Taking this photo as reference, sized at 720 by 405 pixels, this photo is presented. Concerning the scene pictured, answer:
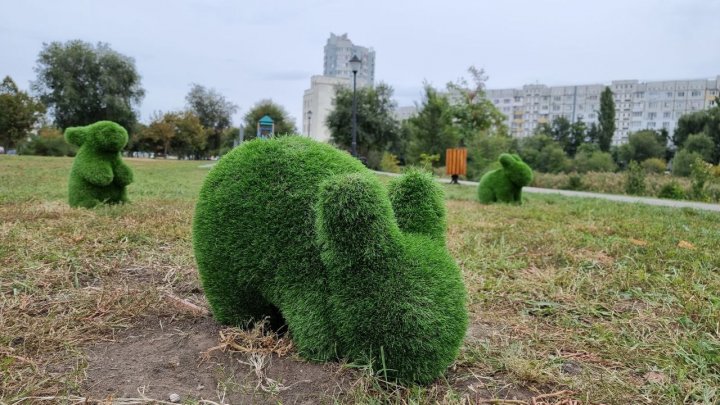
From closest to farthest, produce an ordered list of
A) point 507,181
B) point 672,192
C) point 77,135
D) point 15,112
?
1. point 77,135
2. point 507,181
3. point 672,192
4. point 15,112

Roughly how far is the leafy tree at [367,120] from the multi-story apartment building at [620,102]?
37165 mm

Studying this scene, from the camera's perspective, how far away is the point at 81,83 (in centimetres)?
3053

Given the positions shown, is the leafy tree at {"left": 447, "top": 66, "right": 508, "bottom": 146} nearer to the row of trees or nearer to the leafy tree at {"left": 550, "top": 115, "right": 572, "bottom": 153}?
the row of trees

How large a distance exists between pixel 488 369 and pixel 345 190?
1057 millimetres

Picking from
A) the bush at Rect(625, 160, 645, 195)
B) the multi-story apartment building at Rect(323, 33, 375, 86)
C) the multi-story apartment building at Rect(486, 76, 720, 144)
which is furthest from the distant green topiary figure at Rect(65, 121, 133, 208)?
the multi-story apartment building at Rect(323, 33, 375, 86)

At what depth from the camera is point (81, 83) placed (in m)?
30.5

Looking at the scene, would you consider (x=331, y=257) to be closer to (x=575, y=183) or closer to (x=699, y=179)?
(x=699, y=179)

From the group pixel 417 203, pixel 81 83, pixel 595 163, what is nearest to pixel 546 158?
pixel 595 163

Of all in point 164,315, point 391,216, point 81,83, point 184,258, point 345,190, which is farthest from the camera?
point 81,83

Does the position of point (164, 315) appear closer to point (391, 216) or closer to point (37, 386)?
point (37, 386)

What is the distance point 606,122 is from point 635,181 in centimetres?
3734

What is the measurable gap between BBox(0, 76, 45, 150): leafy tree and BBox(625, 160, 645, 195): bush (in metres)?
30.8

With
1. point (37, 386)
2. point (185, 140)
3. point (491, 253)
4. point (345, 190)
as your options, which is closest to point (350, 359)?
point (345, 190)

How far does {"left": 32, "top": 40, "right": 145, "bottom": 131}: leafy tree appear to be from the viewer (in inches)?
1174
